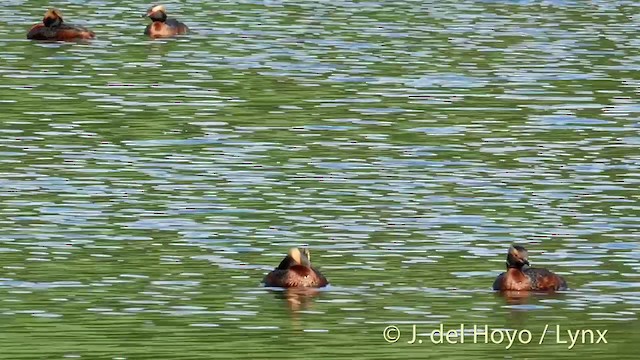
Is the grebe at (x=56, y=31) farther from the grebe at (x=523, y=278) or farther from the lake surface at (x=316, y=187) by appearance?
the grebe at (x=523, y=278)

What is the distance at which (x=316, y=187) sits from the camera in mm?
31062

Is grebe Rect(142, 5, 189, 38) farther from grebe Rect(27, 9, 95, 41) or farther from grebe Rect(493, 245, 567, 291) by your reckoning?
grebe Rect(493, 245, 567, 291)

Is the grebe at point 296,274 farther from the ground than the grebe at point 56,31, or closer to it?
farther from the ground

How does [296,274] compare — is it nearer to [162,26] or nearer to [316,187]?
[316,187]

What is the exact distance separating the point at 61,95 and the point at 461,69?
29.3ft

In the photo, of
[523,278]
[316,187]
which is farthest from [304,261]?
[316,187]

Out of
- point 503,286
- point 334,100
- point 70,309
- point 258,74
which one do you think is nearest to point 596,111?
point 334,100

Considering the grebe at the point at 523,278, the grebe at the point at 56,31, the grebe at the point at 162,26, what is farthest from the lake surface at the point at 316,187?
the grebe at the point at 162,26

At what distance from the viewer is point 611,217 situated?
2873 centimetres

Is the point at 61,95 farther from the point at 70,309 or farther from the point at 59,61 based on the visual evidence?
the point at 70,309

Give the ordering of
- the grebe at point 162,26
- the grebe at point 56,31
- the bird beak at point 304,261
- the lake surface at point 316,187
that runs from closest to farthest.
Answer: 1. the lake surface at point 316,187
2. the bird beak at point 304,261
3. the grebe at point 56,31
4. the grebe at point 162,26

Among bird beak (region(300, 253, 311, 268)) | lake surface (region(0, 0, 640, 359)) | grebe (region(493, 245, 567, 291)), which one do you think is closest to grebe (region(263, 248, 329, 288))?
bird beak (region(300, 253, 311, 268))

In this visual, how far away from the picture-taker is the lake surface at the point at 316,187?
2262 cm

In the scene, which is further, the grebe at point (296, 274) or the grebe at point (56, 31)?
the grebe at point (56, 31)
